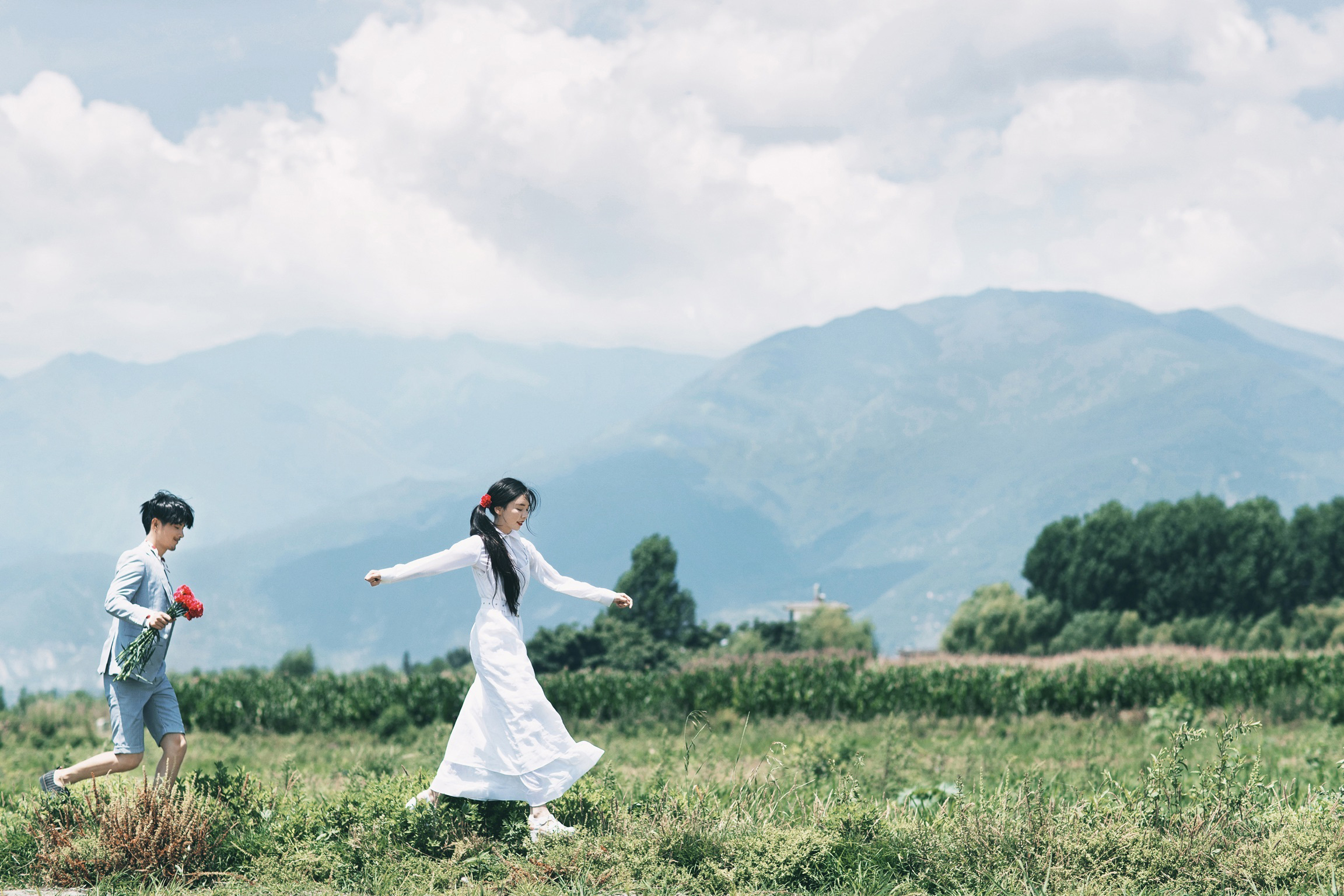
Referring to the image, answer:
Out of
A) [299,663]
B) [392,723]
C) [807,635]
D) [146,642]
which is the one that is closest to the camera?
[146,642]

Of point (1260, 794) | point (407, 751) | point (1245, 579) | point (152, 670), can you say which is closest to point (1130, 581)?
point (1245, 579)

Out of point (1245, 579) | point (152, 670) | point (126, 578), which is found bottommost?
point (1245, 579)

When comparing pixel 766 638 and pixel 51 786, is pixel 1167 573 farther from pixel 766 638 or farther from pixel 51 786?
pixel 51 786

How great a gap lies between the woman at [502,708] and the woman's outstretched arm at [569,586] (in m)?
0.03

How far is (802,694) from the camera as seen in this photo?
18828 mm

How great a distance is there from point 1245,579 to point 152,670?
54.4 meters

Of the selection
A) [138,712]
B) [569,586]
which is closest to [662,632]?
[569,586]

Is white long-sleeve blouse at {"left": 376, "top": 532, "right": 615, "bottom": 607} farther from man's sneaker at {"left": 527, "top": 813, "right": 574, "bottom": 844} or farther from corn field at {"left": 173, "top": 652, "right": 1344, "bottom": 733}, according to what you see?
corn field at {"left": 173, "top": 652, "right": 1344, "bottom": 733}

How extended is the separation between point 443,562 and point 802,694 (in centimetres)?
1317

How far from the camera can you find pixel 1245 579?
52000 mm

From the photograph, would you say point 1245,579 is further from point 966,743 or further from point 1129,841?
point 1129,841

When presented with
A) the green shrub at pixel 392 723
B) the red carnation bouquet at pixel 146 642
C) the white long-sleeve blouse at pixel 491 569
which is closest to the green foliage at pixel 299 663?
the green shrub at pixel 392 723

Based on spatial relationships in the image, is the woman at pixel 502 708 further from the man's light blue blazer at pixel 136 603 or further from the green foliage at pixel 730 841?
the man's light blue blazer at pixel 136 603

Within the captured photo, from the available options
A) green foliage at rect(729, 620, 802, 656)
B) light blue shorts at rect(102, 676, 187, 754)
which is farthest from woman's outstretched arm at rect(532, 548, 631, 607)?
green foliage at rect(729, 620, 802, 656)
